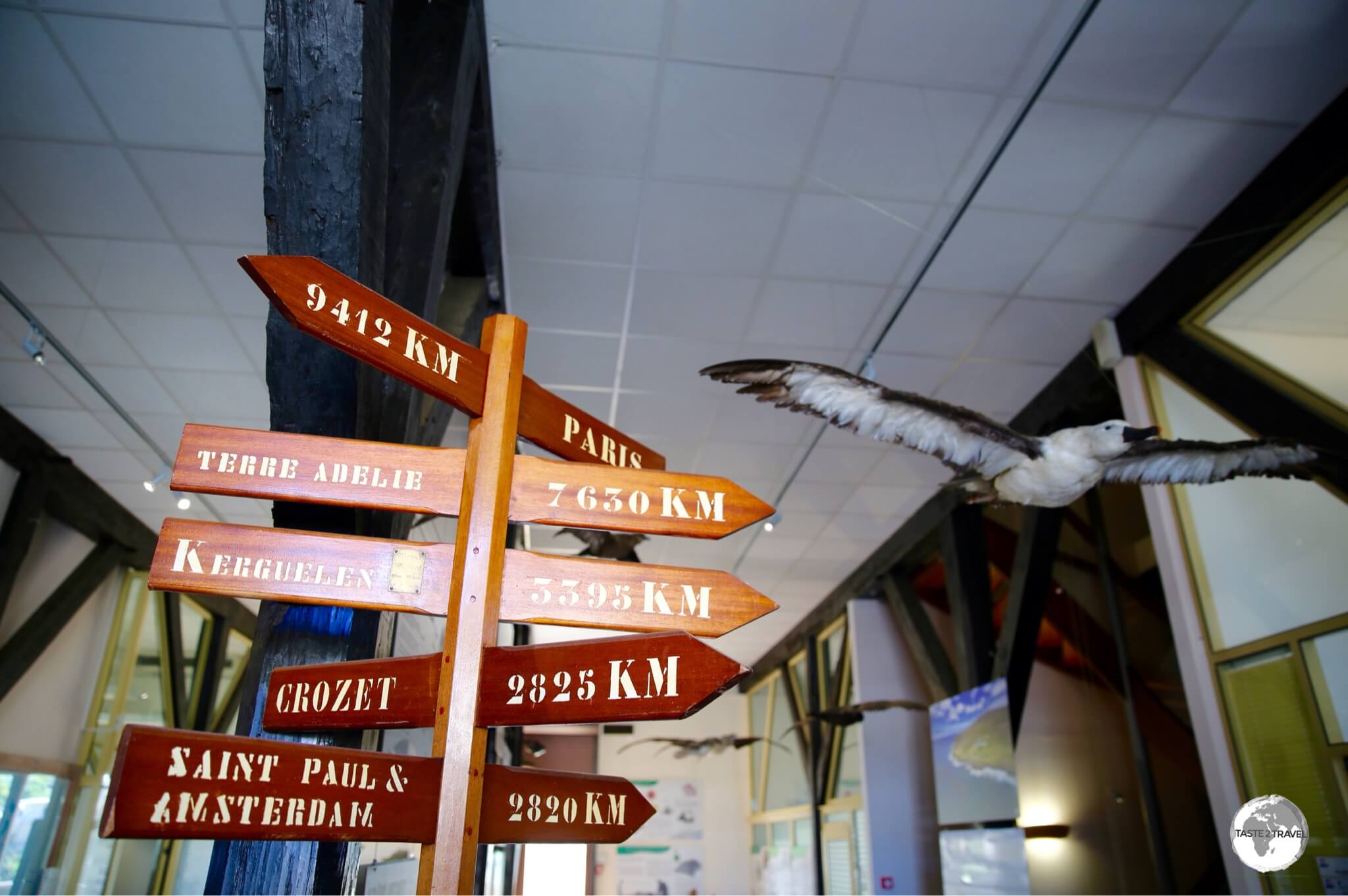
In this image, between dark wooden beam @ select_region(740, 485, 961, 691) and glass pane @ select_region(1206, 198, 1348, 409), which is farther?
dark wooden beam @ select_region(740, 485, 961, 691)

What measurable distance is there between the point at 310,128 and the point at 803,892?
9238mm

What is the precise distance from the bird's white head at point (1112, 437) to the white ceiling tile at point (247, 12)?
3.04m

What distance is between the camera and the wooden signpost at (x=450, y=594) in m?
1.14

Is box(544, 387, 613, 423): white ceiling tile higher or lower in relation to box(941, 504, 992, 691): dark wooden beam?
higher

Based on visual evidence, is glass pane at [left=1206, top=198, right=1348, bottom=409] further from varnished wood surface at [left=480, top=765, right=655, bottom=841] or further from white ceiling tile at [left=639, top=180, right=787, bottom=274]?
varnished wood surface at [left=480, top=765, right=655, bottom=841]

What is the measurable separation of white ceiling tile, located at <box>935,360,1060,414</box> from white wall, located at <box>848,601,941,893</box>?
3106 mm

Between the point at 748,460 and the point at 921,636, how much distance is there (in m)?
2.44

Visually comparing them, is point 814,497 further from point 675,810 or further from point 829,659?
point 675,810

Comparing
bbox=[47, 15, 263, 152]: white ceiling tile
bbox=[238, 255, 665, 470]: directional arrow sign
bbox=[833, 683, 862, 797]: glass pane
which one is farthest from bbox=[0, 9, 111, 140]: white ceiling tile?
bbox=[833, 683, 862, 797]: glass pane

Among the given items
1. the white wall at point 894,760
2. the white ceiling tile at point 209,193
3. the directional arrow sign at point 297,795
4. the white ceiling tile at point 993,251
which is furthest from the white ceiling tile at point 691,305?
the white wall at point 894,760

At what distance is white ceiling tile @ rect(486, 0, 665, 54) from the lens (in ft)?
9.18

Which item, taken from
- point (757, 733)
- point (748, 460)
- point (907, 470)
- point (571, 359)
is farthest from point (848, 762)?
point (571, 359)

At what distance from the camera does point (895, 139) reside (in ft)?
10.9

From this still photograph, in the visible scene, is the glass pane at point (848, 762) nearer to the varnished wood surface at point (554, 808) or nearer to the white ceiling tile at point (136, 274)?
the white ceiling tile at point (136, 274)
